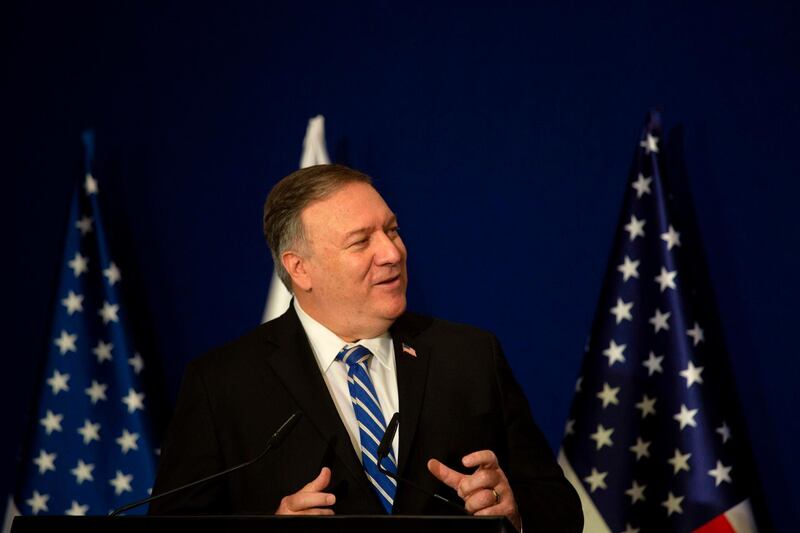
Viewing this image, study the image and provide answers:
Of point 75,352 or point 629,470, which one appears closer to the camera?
point 629,470

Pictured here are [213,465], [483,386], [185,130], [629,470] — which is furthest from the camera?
[185,130]

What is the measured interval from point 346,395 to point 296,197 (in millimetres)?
487

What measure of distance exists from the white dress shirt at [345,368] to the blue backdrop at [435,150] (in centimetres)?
131

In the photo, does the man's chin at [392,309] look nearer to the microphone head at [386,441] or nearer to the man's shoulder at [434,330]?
the man's shoulder at [434,330]

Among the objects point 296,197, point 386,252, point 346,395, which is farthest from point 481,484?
point 296,197

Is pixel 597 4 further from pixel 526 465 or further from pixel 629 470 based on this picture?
pixel 526 465

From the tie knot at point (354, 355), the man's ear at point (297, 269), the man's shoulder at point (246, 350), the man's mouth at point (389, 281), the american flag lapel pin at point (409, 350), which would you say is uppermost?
the man's ear at point (297, 269)

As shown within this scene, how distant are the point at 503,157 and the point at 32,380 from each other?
2150 mm

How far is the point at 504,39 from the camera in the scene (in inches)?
145

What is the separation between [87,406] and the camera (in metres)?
3.69

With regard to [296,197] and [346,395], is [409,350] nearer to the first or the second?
[346,395]

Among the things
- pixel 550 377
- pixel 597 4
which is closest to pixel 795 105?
pixel 597 4

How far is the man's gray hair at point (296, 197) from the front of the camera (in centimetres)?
241

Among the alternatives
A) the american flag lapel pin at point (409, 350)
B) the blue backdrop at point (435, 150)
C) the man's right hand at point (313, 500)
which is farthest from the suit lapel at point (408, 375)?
the blue backdrop at point (435, 150)
